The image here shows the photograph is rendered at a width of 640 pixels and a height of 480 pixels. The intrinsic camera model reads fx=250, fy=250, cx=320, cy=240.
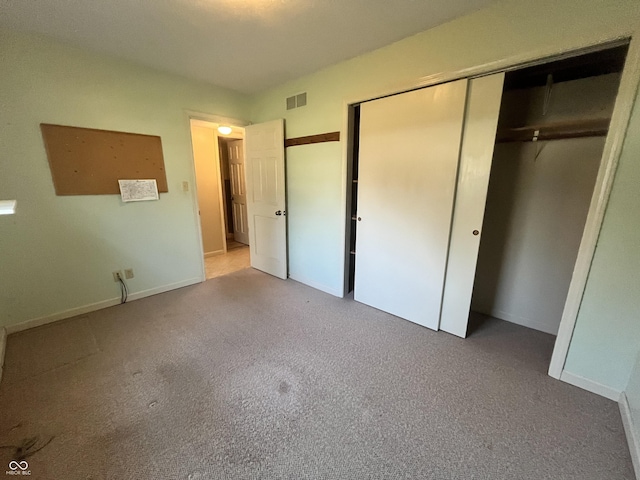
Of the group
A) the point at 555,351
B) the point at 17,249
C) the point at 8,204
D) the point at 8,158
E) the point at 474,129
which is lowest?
the point at 555,351

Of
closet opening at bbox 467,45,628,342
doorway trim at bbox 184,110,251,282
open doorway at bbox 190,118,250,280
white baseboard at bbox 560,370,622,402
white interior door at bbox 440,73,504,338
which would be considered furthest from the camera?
open doorway at bbox 190,118,250,280

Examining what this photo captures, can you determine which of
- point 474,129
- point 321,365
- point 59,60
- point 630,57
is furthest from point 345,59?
point 321,365

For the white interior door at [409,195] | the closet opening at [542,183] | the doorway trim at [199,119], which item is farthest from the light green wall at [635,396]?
the doorway trim at [199,119]

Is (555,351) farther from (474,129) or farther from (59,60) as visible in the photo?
(59,60)

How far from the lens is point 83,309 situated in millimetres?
2453

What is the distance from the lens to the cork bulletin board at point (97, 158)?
2150 millimetres

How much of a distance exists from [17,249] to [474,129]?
3.75 meters

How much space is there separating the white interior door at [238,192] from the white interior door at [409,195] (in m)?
3.05

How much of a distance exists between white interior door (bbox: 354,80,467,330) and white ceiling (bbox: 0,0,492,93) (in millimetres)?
478

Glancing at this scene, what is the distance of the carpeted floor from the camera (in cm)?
118

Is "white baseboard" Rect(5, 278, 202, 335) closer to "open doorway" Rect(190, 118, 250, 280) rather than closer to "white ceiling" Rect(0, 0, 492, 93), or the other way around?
"open doorway" Rect(190, 118, 250, 280)

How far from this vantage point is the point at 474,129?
179cm

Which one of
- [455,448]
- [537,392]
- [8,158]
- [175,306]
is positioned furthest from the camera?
[175,306]

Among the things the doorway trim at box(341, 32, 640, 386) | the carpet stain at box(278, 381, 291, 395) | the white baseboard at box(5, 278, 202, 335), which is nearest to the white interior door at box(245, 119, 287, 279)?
the white baseboard at box(5, 278, 202, 335)
